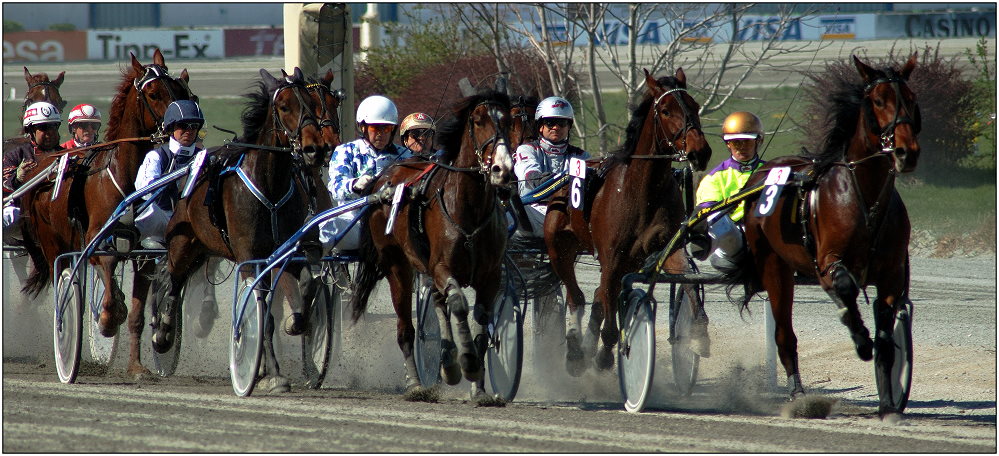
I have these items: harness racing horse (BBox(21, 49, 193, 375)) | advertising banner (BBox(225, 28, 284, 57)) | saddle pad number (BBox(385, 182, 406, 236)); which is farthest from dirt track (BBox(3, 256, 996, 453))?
advertising banner (BBox(225, 28, 284, 57))

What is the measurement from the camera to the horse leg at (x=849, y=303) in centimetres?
678

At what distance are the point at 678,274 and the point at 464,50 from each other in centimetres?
1277

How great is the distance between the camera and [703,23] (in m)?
13.8

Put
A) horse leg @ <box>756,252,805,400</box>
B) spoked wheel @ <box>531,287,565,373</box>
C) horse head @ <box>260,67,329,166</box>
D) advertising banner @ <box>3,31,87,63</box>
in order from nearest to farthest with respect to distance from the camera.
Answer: horse leg @ <box>756,252,805,400</box>
horse head @ <box>260,67,329,166</box>
spoked wheel @ <box>531,287,565,373</box>
advertising banner @ <box>3,31,87,63</box>

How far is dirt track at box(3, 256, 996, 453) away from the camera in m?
5.96

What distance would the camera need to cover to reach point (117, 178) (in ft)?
30.2

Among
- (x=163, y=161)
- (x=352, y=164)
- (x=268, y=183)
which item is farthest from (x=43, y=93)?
(x=352, y=164)

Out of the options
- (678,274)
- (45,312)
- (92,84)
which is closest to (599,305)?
(678,274)

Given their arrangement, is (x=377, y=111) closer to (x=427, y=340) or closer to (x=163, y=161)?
(x=427, y=340)

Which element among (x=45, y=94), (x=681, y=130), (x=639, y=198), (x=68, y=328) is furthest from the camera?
(x=45, y=94)

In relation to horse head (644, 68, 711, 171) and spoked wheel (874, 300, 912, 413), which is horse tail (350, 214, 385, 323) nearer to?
horse head (644, 68, 711, 171)

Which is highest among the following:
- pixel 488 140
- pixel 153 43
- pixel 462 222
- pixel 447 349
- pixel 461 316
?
pixel 153 43

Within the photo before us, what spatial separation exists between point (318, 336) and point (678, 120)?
3047mm

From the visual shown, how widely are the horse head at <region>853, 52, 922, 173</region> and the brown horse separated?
1011mm
